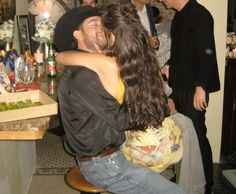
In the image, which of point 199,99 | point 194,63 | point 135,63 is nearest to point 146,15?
point 194,63

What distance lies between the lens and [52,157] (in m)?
4.07

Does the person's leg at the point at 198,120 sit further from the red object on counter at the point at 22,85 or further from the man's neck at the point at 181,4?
the red object on counter at the point at 22,85

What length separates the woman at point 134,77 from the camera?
1.65 metres

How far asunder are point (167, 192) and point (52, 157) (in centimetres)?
255

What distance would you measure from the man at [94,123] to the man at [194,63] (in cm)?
116

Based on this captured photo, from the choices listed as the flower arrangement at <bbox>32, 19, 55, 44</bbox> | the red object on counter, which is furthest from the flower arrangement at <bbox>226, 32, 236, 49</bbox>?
the red object on counter

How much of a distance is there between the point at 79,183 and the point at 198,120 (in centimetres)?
137

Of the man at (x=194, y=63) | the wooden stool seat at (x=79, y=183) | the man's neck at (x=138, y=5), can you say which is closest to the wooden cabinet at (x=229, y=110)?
the man at (x=194, y=63)

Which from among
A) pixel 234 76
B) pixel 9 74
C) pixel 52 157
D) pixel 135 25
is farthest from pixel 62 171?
pixel 135 25

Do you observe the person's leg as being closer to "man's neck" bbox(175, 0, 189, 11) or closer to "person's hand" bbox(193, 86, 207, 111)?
"person's hand" bbox(193, 86, 207, 111)

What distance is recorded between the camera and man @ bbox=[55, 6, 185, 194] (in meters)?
1.64

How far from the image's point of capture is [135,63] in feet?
5.52

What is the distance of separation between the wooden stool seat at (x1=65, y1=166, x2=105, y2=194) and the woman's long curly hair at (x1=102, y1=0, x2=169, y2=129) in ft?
1.40

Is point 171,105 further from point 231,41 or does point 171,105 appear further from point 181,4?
point 231,41
